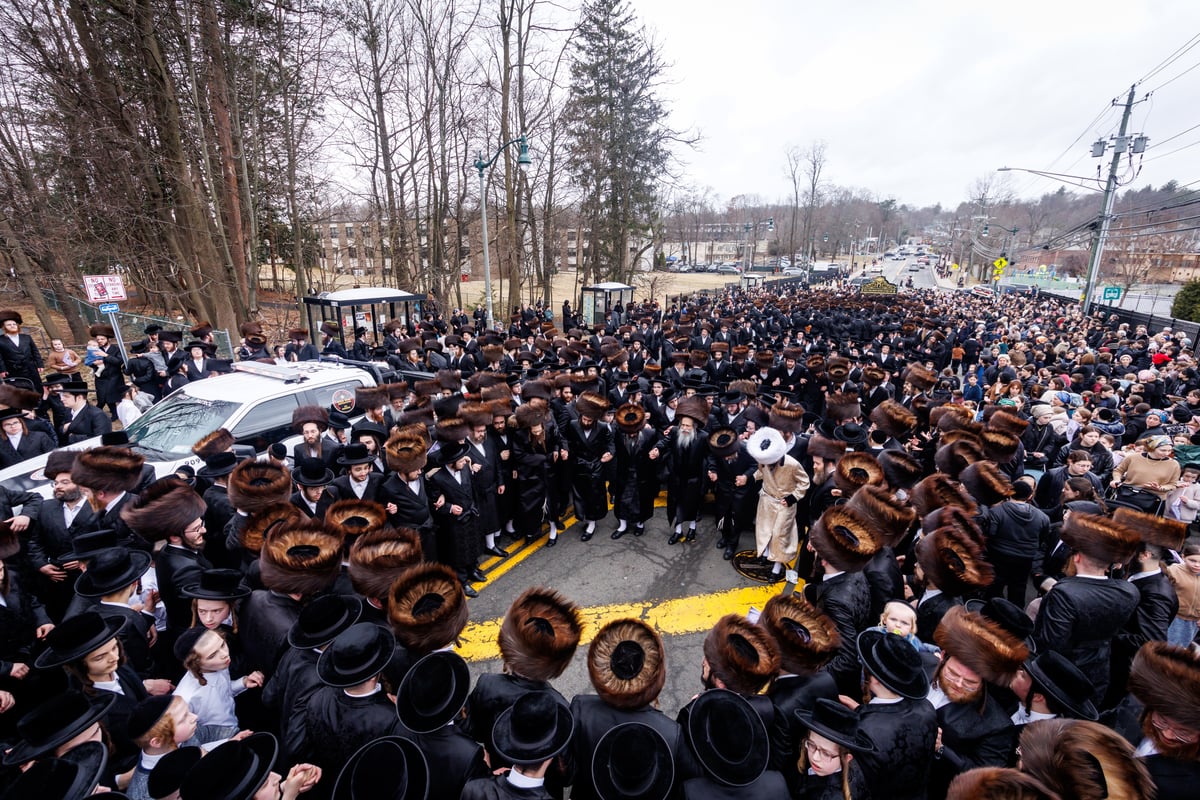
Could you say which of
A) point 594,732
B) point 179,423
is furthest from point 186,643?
point 179,423

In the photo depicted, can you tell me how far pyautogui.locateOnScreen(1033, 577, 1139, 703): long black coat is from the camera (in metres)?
3.41

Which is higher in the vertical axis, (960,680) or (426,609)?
(426,609)

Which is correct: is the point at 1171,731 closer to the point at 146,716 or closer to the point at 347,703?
the point at 347,703

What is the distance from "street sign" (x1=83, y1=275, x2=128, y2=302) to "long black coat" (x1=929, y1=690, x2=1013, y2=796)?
15115 mm

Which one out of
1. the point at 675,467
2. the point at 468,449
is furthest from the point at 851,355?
the point at 468,449

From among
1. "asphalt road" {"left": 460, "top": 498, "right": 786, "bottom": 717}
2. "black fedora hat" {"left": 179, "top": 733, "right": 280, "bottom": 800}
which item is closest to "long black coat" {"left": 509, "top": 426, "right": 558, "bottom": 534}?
"asphalt road" {"left": 460, "top": 498, "right": 786, "bottom": 717}

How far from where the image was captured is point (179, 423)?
257 inches

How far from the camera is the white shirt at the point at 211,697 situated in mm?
2791

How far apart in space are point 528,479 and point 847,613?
413 cm

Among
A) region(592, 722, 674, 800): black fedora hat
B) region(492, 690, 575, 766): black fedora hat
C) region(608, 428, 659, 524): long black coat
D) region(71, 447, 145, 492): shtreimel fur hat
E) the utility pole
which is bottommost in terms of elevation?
region(608, 428, 659, 524): long black coat

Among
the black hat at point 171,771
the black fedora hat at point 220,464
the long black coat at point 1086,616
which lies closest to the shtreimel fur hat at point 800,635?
the long black coat at point 1086,616

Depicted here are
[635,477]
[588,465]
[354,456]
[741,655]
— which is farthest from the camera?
[635,477]

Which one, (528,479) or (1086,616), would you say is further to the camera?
(528,479)

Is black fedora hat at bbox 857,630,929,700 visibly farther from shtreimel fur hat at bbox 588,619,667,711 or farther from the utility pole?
the utility pole
